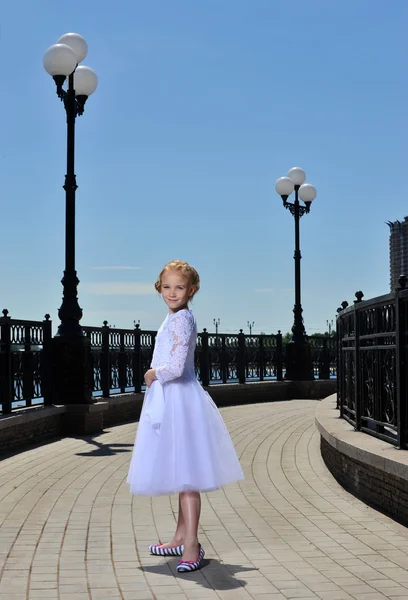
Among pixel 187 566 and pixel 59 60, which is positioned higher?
pixel 59 60

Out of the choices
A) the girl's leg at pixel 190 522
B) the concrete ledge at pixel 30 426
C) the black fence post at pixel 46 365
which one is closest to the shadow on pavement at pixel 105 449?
the concrete ledge at pixel 30 426

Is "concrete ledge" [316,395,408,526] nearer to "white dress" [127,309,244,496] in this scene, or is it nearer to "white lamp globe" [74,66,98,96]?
"white dress" [127,309,244,496]

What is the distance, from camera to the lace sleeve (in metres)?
5.64

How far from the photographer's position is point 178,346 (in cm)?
569

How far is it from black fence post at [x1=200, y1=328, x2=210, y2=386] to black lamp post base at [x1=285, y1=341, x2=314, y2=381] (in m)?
4.12

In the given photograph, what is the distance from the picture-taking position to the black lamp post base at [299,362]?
2528cm

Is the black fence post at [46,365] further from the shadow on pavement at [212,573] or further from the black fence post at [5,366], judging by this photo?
the shadow on pavement at [212,573]

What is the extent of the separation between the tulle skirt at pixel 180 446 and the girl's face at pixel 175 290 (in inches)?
19.9

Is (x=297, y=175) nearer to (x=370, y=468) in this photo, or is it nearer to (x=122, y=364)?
(x=122, y=364)

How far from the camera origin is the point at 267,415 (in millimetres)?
18359

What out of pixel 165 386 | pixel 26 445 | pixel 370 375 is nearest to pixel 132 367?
pixel 26 445

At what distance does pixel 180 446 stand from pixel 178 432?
89mm

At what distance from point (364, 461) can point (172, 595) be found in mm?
3189

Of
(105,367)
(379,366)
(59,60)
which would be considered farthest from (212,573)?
(59,60)
